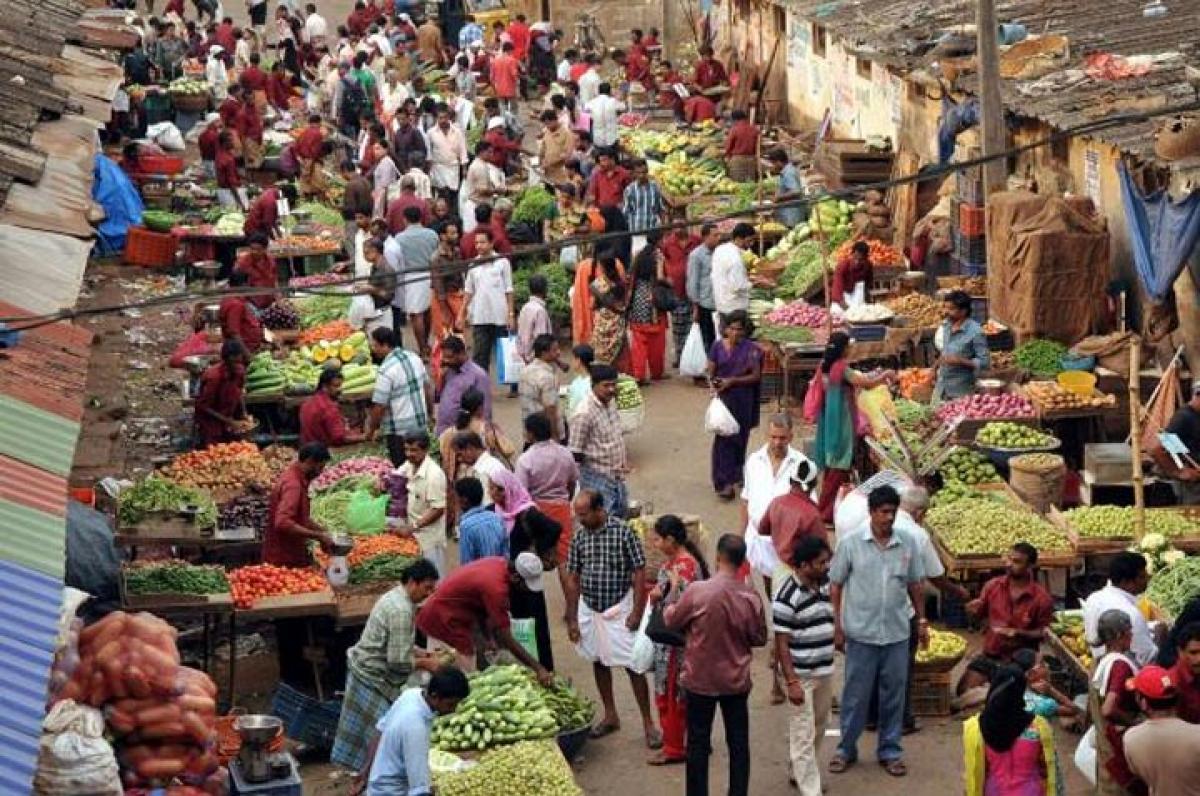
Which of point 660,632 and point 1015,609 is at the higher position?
point 660,632

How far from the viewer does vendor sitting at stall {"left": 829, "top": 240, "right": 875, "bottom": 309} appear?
19656 millimetres

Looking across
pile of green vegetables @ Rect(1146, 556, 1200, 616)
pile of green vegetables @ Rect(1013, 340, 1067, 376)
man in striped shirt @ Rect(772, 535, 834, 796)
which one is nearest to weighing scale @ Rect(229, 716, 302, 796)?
man in striped shirt @ Rect(772, 535, 834, 796)

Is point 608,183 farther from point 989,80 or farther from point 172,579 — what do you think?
point 172,579

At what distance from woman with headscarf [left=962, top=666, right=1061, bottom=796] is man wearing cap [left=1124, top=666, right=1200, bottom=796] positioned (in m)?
0.35

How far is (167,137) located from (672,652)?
61.4 feet

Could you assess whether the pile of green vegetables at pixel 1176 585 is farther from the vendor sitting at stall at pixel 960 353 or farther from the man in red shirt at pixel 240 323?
the man in red shirt at pixel 240 323

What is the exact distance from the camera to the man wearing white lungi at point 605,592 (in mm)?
12859

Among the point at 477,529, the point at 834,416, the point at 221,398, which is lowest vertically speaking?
the point at 477,529

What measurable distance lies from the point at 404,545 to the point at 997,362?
214 inches

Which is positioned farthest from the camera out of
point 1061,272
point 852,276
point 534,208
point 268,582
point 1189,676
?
point 534,208

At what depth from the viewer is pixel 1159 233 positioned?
16.7 metres

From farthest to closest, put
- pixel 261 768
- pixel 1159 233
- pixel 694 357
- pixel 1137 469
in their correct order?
pixel 694 357 < pixel 1159 233 < pixel 1137 469 < pixel 261 768

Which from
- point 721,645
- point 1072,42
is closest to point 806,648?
point 721,645

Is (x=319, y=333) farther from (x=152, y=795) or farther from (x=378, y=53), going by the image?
(x=378, y=53)
